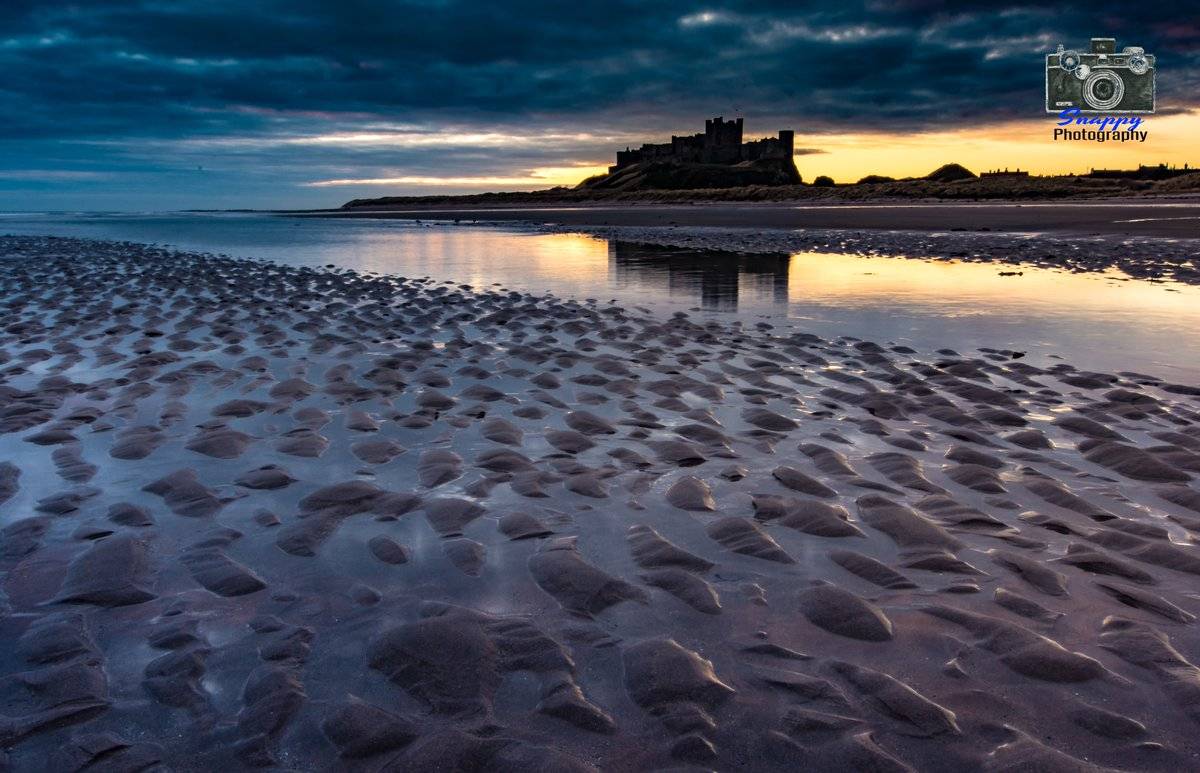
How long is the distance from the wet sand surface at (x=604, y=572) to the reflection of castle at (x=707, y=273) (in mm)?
6910

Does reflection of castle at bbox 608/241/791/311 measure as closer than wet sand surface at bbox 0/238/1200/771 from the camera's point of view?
No

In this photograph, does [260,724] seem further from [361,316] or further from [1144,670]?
[361,316]

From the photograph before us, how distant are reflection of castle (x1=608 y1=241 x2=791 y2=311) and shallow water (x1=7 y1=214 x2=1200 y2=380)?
0.10 feet

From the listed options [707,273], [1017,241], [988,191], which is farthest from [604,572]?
[988,191]

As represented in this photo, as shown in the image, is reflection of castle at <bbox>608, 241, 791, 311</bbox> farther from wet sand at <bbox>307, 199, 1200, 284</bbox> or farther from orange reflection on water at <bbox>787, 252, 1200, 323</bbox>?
wet sand at <bbox>307, 199, 1200, 284</bbox>

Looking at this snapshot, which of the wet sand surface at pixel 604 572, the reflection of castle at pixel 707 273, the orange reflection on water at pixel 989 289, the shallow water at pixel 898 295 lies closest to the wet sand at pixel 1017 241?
the orange reflection on water at pixel 989 289

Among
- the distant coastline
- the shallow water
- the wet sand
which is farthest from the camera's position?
the distant coastline

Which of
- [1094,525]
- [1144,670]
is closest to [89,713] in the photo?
[1144,670]

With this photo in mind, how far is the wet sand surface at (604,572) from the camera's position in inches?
98.9

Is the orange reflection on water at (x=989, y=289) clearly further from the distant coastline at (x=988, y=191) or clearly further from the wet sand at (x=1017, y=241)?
the distant coastline at (x=988, y=191)

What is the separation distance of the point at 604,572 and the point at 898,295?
39.9 ft

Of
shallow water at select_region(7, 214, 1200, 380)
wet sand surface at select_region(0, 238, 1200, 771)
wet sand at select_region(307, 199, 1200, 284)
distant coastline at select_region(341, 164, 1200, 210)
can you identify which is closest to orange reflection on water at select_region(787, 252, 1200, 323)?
shallow water at select_region(7, 214, 1200, 380)

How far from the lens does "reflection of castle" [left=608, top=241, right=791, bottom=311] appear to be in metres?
14.3

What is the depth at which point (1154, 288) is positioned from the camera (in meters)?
13.7
